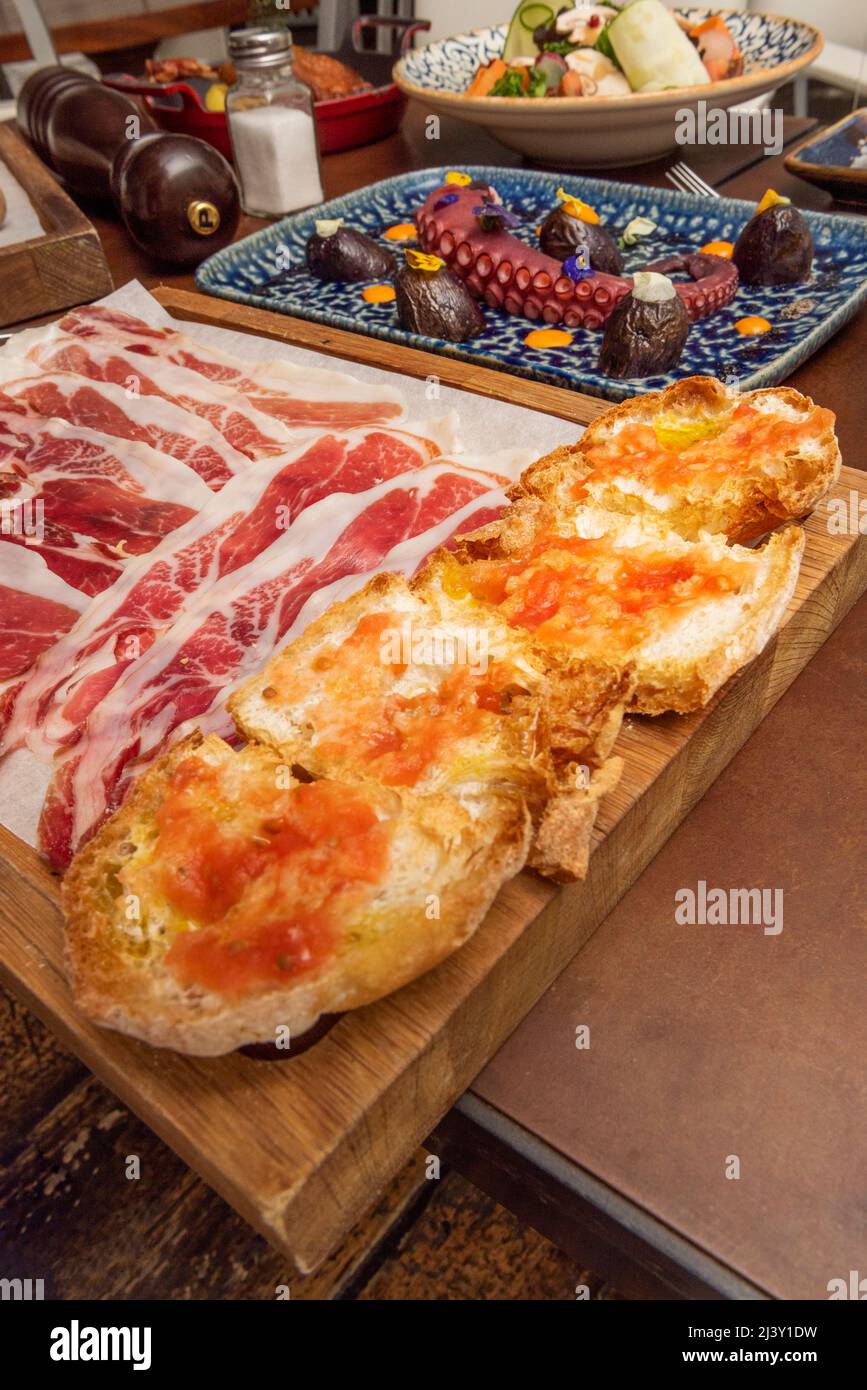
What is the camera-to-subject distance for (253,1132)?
1046 millimetres

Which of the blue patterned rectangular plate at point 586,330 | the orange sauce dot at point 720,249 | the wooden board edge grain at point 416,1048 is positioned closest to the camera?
the wooden board edge grain at point 416,1048

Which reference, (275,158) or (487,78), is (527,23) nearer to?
(487,78)

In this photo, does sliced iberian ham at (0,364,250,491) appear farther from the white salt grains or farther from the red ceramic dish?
the red ceramic dish

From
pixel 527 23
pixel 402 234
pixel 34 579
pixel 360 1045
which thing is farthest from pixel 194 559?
pixel 527 23

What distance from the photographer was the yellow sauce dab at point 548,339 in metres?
2.70

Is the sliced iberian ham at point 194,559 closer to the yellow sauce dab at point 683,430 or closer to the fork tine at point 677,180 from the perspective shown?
the yellow sauce dab at point 683,430

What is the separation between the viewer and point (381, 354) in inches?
101

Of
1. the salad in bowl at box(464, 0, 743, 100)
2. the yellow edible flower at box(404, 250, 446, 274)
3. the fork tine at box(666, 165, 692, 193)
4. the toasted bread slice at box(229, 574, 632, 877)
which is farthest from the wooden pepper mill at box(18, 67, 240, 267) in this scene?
the toasted bread slice at box(229, 574, 632, 877)

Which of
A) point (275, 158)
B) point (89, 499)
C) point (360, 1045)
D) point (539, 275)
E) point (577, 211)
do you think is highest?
point (275, 158)

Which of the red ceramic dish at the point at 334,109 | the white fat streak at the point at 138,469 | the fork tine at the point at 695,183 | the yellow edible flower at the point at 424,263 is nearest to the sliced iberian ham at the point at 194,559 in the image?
the white fat streak at the point at 138,469

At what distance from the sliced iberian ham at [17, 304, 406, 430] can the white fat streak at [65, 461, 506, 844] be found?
0.44 meters

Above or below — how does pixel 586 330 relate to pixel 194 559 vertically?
above

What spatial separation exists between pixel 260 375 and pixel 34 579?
925 millimetres

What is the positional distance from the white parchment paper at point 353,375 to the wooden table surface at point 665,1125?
2.34 ft
